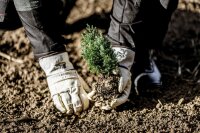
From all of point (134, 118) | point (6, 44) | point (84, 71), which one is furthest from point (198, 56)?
point (6, 44)

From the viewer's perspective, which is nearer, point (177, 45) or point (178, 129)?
point (178, 129)

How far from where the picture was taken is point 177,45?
290 cm

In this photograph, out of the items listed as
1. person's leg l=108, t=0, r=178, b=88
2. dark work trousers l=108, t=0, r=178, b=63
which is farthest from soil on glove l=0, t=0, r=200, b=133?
dark work trousers l=108, t=0, r=178, b=63

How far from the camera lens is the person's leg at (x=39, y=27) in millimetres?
1944

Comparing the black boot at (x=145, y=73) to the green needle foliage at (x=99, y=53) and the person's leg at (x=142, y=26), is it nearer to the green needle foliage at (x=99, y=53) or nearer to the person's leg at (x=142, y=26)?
the person's leg at (x=142, y=26)

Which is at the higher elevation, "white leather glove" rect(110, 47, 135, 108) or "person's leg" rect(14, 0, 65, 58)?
"person's leg" rect(14, 0, 65, 58)

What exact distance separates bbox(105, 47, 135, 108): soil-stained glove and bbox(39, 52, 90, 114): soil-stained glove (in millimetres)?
141

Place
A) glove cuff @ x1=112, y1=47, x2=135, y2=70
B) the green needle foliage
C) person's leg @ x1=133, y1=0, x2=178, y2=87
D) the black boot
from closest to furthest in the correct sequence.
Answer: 1. the green needle foliage
2. glove cuff @ x1=112, y1=47, x2=135, y2=70
3. person's leg @ x1=133, y1=0, x2=178, y2=87
4. the black boot

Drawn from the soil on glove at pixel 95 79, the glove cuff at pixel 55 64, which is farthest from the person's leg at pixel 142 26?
the glove cuff at pixel 55 64

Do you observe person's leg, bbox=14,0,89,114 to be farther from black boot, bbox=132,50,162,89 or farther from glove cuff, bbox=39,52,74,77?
black boot, bbox=132,50,162,89

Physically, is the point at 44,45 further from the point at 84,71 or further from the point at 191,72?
the point at 191,72

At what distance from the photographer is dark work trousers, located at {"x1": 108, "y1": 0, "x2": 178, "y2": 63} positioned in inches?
81.3

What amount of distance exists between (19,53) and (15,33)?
0.65ft

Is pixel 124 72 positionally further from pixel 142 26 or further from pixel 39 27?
pixel 39 27
